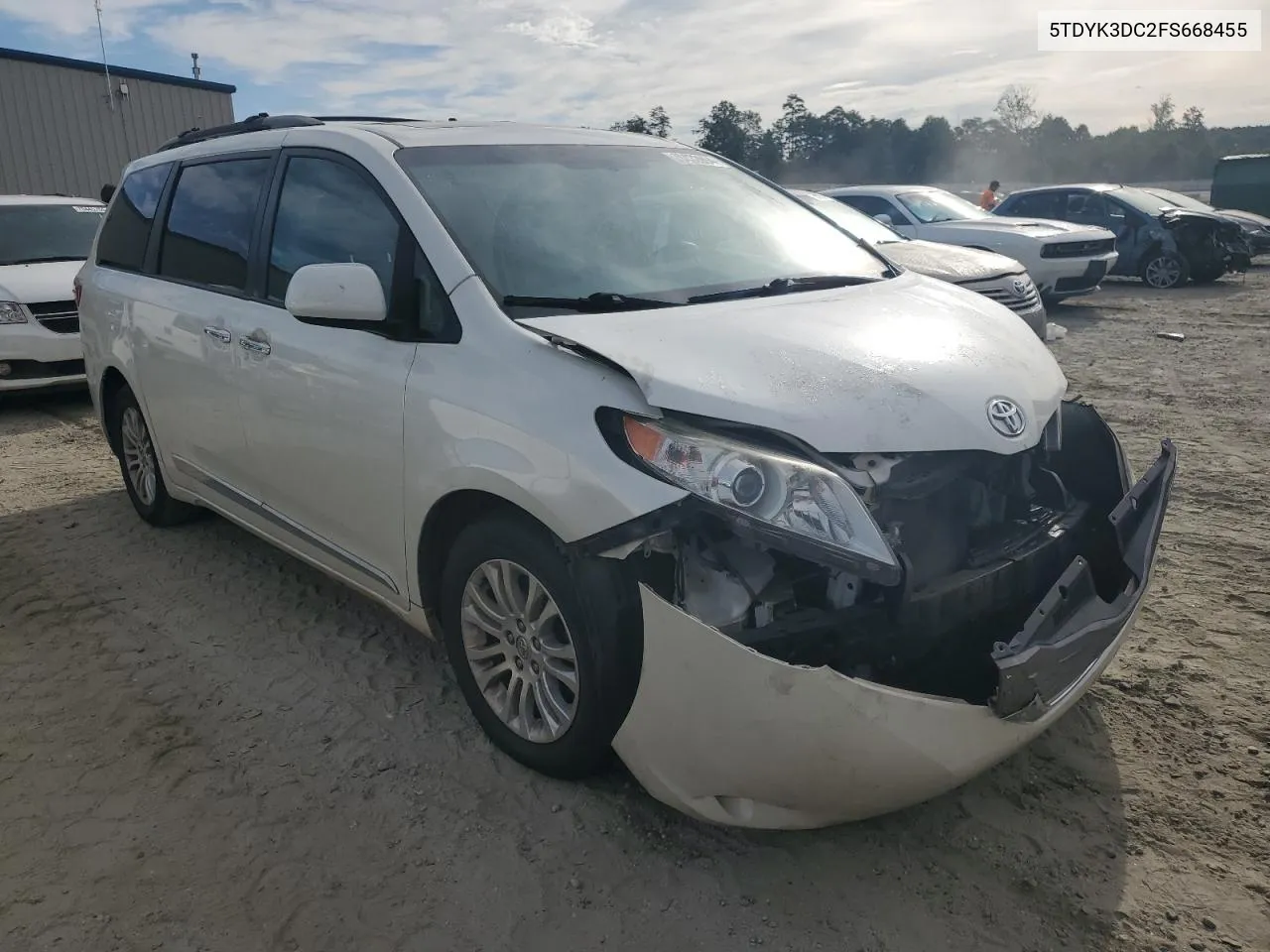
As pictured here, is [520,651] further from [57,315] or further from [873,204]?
[873,204]

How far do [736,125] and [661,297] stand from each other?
165 ft

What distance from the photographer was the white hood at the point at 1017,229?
11.8 metres

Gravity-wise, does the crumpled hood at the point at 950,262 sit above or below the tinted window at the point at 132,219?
below

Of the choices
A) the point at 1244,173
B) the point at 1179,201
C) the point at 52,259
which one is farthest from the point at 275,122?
the point at 1244,173

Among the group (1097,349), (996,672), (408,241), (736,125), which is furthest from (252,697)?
(736,125)

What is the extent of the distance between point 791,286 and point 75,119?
19665 millimetres

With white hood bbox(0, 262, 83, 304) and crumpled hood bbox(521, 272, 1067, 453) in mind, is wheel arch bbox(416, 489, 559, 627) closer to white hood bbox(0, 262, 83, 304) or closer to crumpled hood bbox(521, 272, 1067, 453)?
crumpled hood bbox(521, 272, 1067, 453)

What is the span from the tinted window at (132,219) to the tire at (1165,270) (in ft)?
45.7

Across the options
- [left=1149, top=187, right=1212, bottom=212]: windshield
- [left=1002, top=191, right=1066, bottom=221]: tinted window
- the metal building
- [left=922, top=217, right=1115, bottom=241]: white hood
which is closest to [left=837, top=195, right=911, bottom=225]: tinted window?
[left=922, top=217, right=1115, bottom=241]: white hood

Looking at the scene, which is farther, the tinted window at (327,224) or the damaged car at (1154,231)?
the damaged car at (1154,231)

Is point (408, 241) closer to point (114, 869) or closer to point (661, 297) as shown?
point (661, 297)

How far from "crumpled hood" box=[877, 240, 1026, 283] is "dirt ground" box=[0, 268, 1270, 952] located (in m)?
3.71

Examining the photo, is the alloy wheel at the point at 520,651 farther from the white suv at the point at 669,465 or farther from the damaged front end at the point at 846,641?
the damaged front end at the point at 846,641

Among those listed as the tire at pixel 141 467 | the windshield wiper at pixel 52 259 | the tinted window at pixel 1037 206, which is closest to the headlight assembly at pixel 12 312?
the windshield wiper at pixel 52 259
